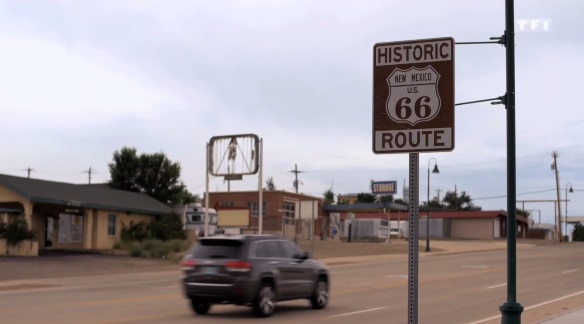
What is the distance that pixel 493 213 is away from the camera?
85.7 meters

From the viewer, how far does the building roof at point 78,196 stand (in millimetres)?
43281

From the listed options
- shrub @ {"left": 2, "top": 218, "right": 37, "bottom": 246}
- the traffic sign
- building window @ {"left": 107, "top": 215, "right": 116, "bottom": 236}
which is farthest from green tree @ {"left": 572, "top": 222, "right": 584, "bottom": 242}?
the traffic sign

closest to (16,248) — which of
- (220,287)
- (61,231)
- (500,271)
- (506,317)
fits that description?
(61,231)

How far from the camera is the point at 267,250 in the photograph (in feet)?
58.9

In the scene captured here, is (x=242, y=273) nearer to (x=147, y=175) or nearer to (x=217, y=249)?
(x=217, y=249)

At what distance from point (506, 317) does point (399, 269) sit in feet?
89.3

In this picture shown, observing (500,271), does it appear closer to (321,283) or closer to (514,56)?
(321,283)

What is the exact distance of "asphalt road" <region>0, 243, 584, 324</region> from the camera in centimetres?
1708

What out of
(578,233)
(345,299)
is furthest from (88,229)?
(578,233)

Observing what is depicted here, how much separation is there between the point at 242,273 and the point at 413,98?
11.0 m

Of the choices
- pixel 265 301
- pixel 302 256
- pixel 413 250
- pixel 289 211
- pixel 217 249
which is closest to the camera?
pixel 413 250

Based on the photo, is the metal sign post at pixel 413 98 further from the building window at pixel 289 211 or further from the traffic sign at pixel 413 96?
the building window at pixel 289 211

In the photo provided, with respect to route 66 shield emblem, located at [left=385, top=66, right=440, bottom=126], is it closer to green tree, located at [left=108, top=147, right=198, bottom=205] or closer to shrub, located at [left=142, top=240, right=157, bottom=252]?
shrub, located at [left=142, top=240, right=157, bottom=252]

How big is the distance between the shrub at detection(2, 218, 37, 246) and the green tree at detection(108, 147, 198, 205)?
3640 centimetres
